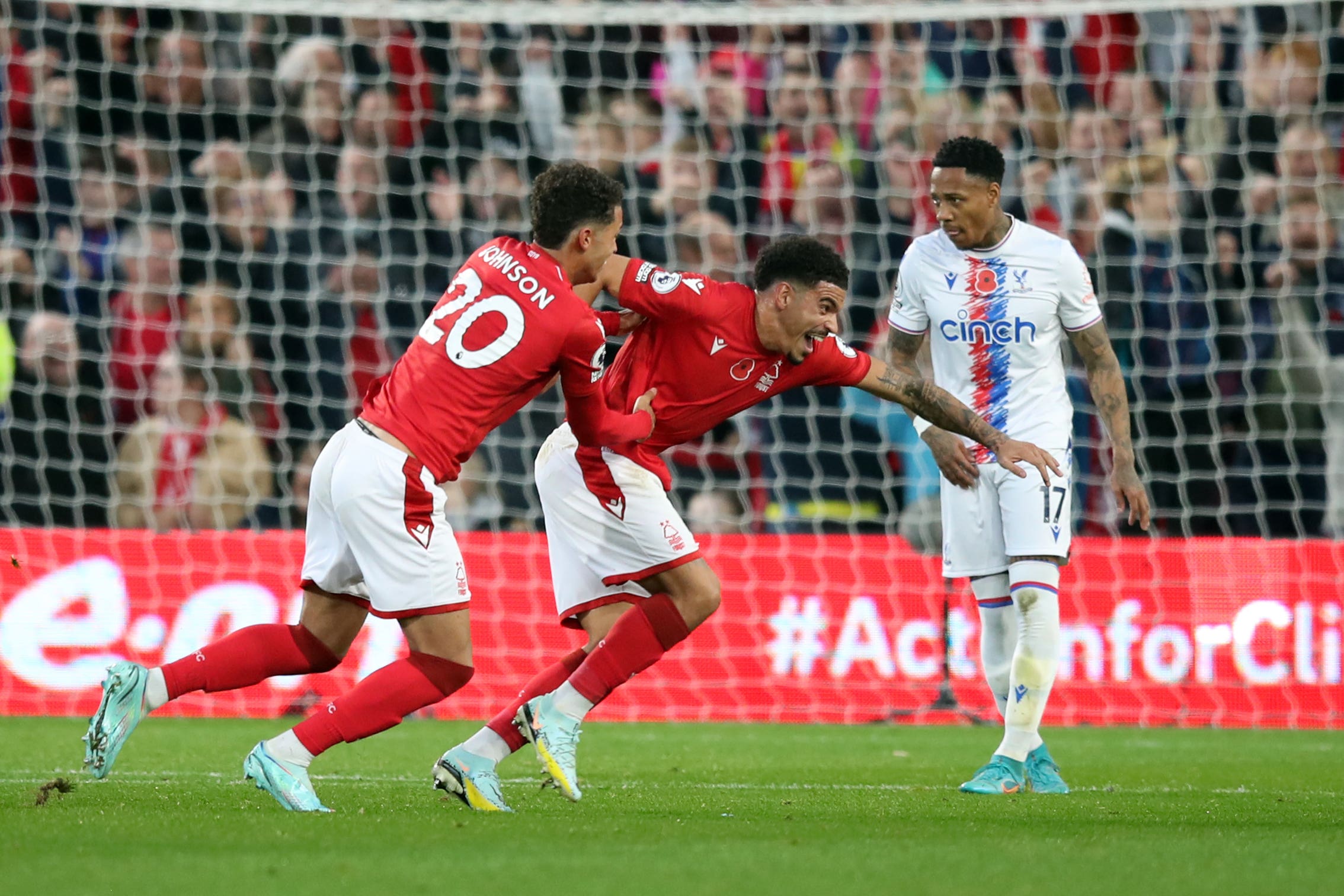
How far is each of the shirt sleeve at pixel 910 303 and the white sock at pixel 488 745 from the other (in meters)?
2.21

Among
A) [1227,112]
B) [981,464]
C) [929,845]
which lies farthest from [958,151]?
[1227,112]

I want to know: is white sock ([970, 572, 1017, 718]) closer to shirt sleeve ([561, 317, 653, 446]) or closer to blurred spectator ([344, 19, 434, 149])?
shirt sleeve ([561, 317, 653, 446])

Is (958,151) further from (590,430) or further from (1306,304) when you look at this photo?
(1306,304)

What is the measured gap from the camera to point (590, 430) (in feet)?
16.2

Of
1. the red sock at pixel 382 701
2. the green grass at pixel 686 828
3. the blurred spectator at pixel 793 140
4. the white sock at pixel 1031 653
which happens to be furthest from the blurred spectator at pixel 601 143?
the red sock at pixel 382 701

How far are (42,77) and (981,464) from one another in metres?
7.60

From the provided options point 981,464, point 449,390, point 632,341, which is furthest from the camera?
point 981,464

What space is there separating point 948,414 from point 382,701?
72.4 inches

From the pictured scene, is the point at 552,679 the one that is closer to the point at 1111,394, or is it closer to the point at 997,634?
the point at 997,634

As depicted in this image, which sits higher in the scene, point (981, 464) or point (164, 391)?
point (164, 391)

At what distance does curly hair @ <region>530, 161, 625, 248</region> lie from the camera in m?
4.88

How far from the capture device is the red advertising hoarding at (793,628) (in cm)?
900

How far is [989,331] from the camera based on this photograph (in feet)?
20.0

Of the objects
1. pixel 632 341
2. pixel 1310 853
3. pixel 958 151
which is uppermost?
pixel 958 151
